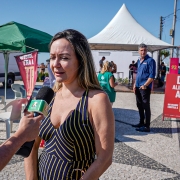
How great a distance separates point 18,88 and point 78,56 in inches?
286

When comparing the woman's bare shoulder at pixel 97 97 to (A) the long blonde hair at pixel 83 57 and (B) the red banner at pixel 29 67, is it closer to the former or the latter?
(A) the long blonde hair at pixel 83 57

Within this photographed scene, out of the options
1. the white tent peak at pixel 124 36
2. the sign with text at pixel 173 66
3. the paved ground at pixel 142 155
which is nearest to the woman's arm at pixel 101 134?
the paved ground at pixel 142 155

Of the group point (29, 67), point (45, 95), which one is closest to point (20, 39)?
point (29, 67)

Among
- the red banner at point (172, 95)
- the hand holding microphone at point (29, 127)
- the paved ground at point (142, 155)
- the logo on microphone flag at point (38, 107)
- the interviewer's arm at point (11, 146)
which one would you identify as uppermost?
the logo on microphone flag at point (38, 107)

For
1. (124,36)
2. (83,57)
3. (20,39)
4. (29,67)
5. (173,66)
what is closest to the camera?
(83,57)

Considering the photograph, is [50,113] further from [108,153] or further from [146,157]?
[146,157]

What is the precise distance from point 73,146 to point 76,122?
141mm

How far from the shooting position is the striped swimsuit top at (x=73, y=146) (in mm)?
1551

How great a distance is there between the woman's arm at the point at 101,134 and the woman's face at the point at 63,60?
25 centimetres

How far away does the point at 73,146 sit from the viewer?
1566 millimetres

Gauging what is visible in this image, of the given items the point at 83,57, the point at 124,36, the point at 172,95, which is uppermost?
the point at 124,36

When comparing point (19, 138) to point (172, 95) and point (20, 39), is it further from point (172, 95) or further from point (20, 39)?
point (20, 39)

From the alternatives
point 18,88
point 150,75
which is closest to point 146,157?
point 150,75

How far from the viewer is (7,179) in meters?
3.56
